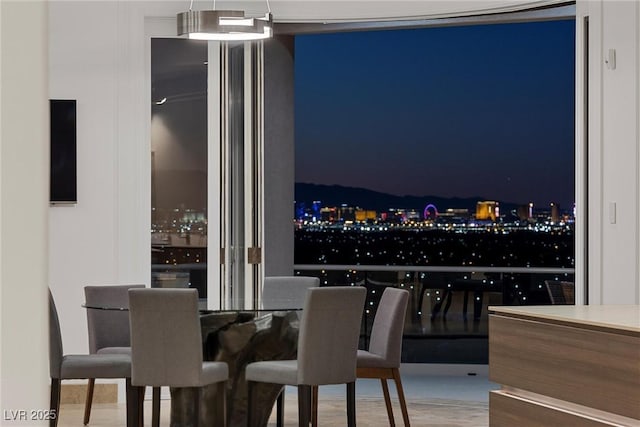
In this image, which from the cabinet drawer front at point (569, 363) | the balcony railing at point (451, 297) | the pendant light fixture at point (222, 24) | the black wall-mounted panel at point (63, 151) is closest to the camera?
the cabinet drawer front at point (569, 363)

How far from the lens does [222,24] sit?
492 cm

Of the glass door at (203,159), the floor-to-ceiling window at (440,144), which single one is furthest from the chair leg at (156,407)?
the floor-to-ceiling window at (440,144)

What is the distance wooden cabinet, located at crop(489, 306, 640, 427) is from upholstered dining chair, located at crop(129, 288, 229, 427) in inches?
60.7

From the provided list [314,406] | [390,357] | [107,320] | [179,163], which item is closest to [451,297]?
[179,163]

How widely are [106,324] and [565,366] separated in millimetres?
3474

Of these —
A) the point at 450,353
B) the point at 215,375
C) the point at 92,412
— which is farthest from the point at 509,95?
the point at 215,375

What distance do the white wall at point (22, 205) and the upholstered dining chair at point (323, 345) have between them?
12.9 ft

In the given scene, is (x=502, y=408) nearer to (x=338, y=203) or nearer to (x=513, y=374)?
(x=513, y=374)

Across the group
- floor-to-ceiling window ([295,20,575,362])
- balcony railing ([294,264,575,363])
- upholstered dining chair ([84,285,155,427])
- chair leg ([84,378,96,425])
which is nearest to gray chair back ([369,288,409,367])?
upholstered dining chair ([84,285,155,427])

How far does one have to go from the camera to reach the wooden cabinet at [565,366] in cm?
304

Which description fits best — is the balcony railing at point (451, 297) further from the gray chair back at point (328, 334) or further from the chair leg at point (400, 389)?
the gray chair back at point (328, 334)

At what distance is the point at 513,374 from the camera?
3.71 m

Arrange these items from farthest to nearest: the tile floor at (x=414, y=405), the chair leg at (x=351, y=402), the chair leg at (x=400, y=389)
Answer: the tile floor at (x=414, y=405), the chair leg at (x=400, y=389), the chair leg at (x=351, y=402)

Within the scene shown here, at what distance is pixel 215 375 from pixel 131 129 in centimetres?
276
